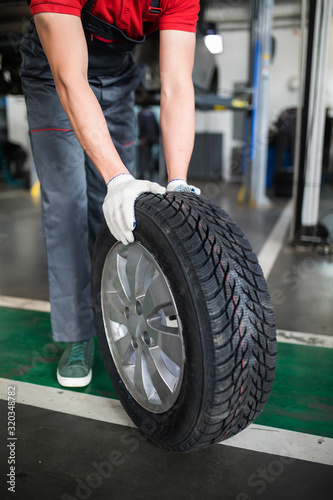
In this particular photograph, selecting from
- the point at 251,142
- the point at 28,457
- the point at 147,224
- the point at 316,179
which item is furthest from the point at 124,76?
the point at 251,142

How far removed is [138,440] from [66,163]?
93 centimetres

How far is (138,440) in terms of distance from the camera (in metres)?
1.15

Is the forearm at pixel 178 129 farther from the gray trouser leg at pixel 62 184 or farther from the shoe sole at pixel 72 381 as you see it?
the shoe sole at pixel 72 381

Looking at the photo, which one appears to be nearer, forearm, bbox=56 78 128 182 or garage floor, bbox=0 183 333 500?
garage floor, bbox=0 183 333 500

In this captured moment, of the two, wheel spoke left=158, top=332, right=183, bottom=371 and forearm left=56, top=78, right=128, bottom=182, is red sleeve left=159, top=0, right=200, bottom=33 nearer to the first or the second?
forearm left=56, top=78, right=128, bottom=182

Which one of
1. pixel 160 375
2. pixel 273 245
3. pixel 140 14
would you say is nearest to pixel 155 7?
pixel 140 14

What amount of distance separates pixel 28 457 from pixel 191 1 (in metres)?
1.43

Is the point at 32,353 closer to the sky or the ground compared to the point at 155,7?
closer to the ground

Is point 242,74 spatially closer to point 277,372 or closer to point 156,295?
point 277,372

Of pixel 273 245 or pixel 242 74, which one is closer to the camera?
pixel 273 245

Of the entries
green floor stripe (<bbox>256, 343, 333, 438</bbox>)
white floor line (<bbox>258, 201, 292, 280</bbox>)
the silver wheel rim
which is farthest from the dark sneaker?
white floor line (<bbox>258, 201, 292, 280</bbox>)

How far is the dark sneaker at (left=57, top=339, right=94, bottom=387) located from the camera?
1452 mm

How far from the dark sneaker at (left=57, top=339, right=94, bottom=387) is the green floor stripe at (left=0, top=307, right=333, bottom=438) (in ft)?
0.10

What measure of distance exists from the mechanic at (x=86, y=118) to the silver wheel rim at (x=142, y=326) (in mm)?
114
